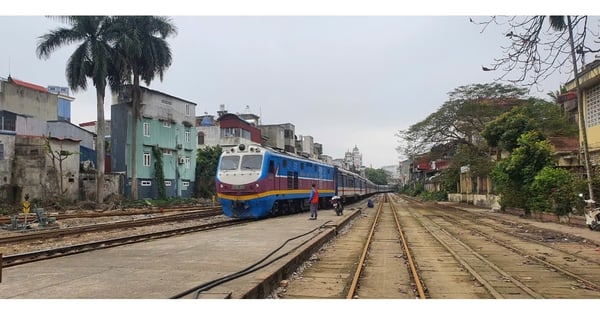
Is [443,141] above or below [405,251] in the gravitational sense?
above

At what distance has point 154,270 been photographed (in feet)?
22.1

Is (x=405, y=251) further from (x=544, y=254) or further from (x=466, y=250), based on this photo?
(x=544, y=254)

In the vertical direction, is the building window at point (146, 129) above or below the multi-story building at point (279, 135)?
below

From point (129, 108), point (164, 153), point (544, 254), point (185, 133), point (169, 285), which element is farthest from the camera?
point (185, 133)

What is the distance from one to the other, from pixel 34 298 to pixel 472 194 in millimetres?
37205

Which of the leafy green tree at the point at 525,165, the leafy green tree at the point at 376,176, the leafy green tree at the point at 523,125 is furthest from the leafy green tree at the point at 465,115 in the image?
the leafy green tree at the point at 376,176

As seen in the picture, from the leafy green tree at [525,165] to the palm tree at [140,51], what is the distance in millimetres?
22617

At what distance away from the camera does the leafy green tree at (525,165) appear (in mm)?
20147

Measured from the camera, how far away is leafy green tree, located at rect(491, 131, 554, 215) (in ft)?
66.1

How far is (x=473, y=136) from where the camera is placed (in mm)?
35438

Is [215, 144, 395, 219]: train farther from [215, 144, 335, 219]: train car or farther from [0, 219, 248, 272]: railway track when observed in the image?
[0, 219, 248, 272]: railway track

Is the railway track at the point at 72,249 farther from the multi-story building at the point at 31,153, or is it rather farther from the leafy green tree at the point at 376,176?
the leafy green tree at the point at 376,176

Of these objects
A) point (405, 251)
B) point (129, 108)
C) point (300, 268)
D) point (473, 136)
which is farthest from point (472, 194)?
point (300, 268)

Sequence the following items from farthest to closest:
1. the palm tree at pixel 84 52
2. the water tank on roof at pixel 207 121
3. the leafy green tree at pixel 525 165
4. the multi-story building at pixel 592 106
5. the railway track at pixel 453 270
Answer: the water tank on roof at pixel 207 121
the palm tree at pixel 84 52
the leafy green tree at pixel 525 165
the multi-story building at pixel 592 106
the railway track at pixel 453 270
